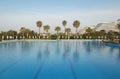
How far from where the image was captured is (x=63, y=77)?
5543 millimetres

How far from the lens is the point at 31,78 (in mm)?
5363

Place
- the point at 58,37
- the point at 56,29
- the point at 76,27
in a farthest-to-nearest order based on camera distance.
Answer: the point at 56,29, the point at 76,27, the point at 58,37

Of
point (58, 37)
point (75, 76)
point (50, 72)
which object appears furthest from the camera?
point (58, 37)

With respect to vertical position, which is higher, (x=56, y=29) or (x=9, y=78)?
(x=56, y=29)

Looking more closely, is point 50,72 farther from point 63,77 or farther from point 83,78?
point 83,78

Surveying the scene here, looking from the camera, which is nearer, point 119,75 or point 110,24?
point 119,75

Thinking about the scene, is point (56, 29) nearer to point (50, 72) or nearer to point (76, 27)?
point (76, 27)

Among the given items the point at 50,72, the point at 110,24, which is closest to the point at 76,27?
the point at 50,72

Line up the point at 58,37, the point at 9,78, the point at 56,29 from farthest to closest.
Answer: the point at 56,29
the point at 58,37
the point at 9,78

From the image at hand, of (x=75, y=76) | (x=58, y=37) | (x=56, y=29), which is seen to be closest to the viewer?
(x=75, y=76)

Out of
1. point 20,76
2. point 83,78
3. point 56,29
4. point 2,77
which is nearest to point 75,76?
point 83,78

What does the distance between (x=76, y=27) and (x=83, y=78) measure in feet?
121

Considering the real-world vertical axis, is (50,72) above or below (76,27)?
below

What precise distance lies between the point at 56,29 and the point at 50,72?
40.2 meters
